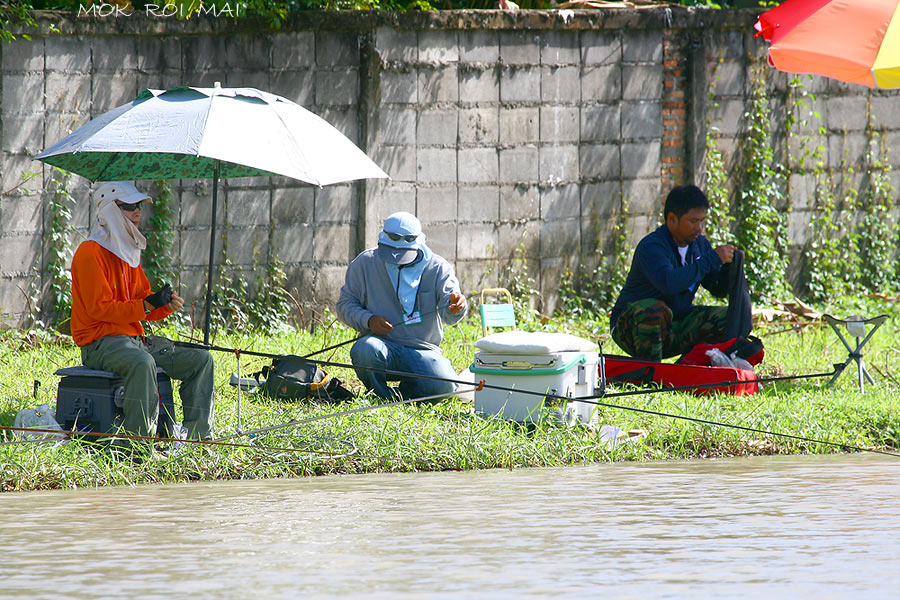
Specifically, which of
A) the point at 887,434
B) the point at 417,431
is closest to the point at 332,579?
the point at 417,431

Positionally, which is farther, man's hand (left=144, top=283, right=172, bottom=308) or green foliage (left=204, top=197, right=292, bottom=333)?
green foliage (left=204, top=197, right=292, bottom=333)

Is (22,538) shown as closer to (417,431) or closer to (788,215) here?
(417,431)

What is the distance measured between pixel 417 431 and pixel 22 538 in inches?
95.1

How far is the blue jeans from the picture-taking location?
7627mm

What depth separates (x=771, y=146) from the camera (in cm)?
1195

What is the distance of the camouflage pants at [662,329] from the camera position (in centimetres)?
829

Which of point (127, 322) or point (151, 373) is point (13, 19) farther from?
point (151, 373)

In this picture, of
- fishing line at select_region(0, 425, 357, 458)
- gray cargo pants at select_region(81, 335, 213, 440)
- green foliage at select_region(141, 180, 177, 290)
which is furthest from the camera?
green foliage at select_region(141, 180, 177, 290)

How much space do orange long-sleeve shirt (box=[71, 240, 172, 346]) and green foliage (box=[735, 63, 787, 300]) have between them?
684 centimetres

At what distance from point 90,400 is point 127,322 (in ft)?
1.42

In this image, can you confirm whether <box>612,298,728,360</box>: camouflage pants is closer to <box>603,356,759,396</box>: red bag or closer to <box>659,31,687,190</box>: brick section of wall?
<box>603,356,759,396</box>: red bag

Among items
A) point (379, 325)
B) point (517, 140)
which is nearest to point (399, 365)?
point (379, 325)

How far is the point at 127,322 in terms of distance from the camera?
6.46 m

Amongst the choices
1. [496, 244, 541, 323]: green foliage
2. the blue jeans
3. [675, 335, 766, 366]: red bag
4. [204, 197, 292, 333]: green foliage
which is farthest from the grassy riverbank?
[496, 244, 541, 323]: green foliage
